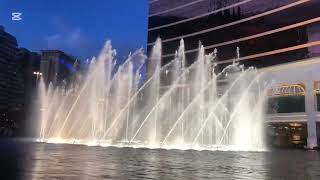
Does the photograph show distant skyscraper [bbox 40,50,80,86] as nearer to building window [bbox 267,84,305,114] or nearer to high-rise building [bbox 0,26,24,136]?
high-rise building [bbox 0,26,24,136]

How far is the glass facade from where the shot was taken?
56312 mm

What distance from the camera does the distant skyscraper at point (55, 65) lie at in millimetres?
111075

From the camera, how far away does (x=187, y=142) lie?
1553 inches

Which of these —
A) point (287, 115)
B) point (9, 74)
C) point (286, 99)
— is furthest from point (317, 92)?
point (9, 74)

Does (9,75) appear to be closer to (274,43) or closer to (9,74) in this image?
(9,74)

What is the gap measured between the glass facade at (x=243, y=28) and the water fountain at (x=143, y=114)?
1409cm

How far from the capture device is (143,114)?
152 ft

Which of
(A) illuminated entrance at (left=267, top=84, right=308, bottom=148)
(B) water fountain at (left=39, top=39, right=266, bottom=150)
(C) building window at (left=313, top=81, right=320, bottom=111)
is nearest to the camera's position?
(B) water fountain at (left=39, top=39, right=266, bottom=150)

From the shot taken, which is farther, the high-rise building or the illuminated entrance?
the high-rise building

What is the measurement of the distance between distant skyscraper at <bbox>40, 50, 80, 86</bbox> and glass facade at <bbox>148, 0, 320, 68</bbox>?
33668 mm

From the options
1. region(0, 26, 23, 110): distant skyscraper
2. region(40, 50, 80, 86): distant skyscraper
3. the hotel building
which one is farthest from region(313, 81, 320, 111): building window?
region(0, 26, 23, 110): distant skyscraper

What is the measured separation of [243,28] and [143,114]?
29318 millimetres

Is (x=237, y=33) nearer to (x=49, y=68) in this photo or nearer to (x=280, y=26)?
(x=280, y=26)

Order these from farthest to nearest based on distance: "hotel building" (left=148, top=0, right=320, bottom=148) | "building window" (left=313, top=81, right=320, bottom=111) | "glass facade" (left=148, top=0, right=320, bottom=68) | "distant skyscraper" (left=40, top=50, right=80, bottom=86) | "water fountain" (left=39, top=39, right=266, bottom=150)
→ "distant skyscraper" (left=40, top=50, right=80, bottom=86), "glass facade" (left=148, top=0, right=320, bottom=68), "hotel building" (left=148, top=0, right=320, bottom=148), "building window" (left=313, top=81, right=320, bottom=111), "water fountain" (left=39, top=39, right=266, bottom=150)
